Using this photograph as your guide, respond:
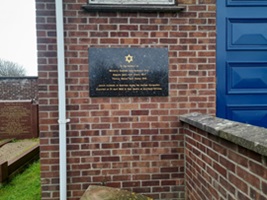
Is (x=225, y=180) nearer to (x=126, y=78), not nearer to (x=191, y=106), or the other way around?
(x=191, y=106)

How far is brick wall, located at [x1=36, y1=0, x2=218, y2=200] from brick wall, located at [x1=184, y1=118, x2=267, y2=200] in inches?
11.8

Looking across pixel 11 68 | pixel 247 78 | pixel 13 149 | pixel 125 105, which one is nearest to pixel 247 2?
pixel 247 78

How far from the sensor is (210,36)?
2.72 m

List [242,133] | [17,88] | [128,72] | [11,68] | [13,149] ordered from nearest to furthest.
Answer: [242,133] < [128,72] < [13,149] < [17,88] < [11,68]

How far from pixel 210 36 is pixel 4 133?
304 inches

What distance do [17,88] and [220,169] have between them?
13.2 meters

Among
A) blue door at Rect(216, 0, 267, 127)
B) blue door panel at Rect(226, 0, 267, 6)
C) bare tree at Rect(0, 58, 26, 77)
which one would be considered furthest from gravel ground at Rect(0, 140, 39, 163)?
bare tree at Rect(0, 58, 26, 77)

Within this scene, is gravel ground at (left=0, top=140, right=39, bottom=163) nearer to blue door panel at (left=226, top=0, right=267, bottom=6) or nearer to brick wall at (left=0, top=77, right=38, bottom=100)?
blue door panel at (left=226, top=0, right=267, bottom=6)

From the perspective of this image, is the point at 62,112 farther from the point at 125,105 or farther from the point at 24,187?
the point at 24,187

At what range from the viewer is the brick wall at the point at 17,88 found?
12.8 m

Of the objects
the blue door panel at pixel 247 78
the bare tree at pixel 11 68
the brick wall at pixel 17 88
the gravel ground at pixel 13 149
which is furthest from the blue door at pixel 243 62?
the bare tree at pixel 11 68

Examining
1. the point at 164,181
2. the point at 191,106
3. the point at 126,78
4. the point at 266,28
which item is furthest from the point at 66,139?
the point at 266,28

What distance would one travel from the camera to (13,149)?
6.60m

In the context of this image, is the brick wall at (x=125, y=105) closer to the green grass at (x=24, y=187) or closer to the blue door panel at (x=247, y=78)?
the blue door panel at (x=247, y=78)
